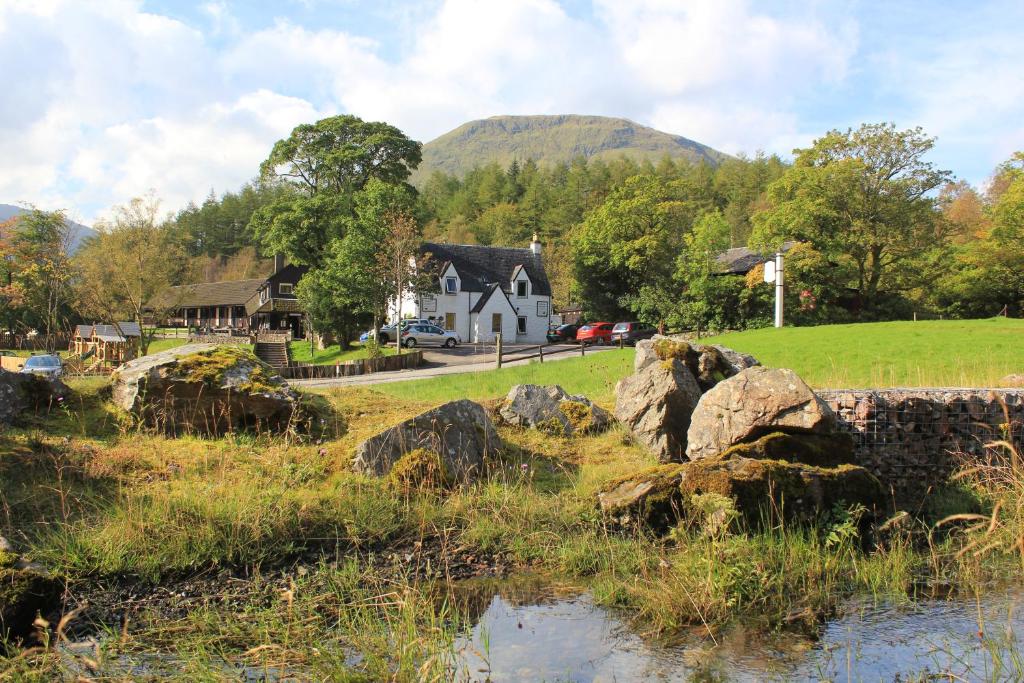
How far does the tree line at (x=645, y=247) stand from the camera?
1893 inches

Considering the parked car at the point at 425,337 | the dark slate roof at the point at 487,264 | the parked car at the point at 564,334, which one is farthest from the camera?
the parked car at the point at 564,334

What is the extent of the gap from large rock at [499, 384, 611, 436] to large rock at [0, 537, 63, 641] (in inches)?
314

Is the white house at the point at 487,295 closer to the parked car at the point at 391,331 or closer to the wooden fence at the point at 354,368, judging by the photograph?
the parked car at the point at 391,331

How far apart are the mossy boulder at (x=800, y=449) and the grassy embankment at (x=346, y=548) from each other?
3.61 ft

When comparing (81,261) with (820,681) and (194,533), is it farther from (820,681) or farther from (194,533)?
(820,681)

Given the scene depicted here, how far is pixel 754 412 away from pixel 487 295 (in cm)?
5627

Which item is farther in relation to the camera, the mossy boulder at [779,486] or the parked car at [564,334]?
the parked car at [564,334]

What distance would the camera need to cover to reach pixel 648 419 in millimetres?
12430

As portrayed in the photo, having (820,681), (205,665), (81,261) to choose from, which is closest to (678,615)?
(820,681)

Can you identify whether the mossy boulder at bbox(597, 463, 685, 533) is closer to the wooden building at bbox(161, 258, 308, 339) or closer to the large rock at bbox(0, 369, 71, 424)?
the large rock at bbox(0, 369, 71, 424)

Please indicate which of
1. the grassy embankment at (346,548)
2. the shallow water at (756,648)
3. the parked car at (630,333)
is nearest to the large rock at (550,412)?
the grassy embankment at (346,548)

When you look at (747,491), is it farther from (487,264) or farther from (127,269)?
(487,264)

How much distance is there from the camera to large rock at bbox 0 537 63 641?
6098 millimetres

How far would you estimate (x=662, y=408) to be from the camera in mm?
12305
